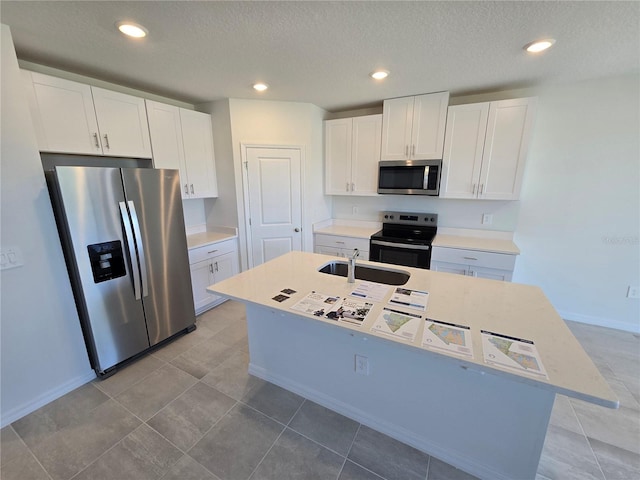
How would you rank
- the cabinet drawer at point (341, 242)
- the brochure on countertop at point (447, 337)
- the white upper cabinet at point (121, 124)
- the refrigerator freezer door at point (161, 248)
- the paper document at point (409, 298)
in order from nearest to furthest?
the brochure on countertop at point (447, 337)
the paper document at point (409, 298)
the refrigerator freezer door at point (161, 248)
the white upper cabinet at point (121, 124)
the cabinet drawer at point (341, 242)

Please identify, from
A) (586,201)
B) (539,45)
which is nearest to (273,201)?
(539,45)

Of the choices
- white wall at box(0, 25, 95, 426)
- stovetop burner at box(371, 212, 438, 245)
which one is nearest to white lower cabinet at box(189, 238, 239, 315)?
white wall at box(0, 25, 95, 426)

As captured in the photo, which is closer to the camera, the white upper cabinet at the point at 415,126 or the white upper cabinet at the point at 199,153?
the white upper cabinet at the point at 415,126

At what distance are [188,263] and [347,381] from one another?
1.91 m

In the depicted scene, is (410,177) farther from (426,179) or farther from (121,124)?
(121,124)

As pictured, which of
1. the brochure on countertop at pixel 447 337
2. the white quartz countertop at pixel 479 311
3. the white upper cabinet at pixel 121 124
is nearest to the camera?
the white quartz countertop at pixel 479 311

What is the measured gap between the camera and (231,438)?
5.37 ft

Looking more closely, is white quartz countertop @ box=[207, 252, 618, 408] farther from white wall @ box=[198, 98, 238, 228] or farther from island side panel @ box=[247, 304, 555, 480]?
white wall @ box=[198, 98, 238, 228]

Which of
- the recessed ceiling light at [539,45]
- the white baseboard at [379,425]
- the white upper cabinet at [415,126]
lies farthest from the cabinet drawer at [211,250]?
the recessed ceiling light at [539,45]

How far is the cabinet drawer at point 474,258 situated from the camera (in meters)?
2.64

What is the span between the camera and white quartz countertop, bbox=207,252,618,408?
0.97 m

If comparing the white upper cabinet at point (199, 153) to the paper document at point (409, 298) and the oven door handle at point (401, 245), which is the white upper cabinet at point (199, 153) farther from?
the paper document at point (409, 298)

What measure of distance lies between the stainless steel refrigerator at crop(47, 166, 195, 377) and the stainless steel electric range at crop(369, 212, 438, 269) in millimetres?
2197

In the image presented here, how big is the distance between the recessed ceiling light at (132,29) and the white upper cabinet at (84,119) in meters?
0.86
